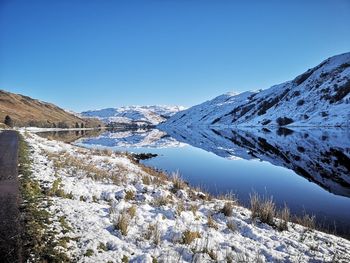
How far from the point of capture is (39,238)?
735 centimetres

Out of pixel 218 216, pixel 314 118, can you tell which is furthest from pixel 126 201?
pixel 314 118

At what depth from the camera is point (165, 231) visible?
9328 mm

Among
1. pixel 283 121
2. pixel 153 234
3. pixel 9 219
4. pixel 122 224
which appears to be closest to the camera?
pixel 9 219

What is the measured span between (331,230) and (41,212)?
11.1 m

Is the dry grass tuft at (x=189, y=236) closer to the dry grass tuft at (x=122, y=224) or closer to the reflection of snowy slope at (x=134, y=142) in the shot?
the dry grass tuft at (x=122, y=224)

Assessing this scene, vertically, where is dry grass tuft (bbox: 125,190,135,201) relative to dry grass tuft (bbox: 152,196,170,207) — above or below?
above

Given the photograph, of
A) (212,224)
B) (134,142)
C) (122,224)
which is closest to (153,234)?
(122,224)

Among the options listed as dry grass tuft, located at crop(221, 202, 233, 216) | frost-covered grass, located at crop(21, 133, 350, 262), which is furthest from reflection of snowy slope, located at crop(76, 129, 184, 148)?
dry grass tuft, located at crop(221, 202, 233, 216)

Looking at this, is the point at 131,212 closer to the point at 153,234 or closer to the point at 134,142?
the point at 153,234

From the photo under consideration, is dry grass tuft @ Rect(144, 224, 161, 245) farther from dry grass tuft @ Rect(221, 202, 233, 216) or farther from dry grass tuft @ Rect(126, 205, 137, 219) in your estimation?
dry grass tuft @ Rect(221, 202, 233, 216)

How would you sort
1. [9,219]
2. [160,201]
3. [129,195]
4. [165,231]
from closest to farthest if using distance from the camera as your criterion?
[9,219] < [165,231] < [160,201] < [129,195]

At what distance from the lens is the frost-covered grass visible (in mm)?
7758

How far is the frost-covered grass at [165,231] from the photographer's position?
7758 mm

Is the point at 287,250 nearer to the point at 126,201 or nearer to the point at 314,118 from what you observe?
the point at 126,201
